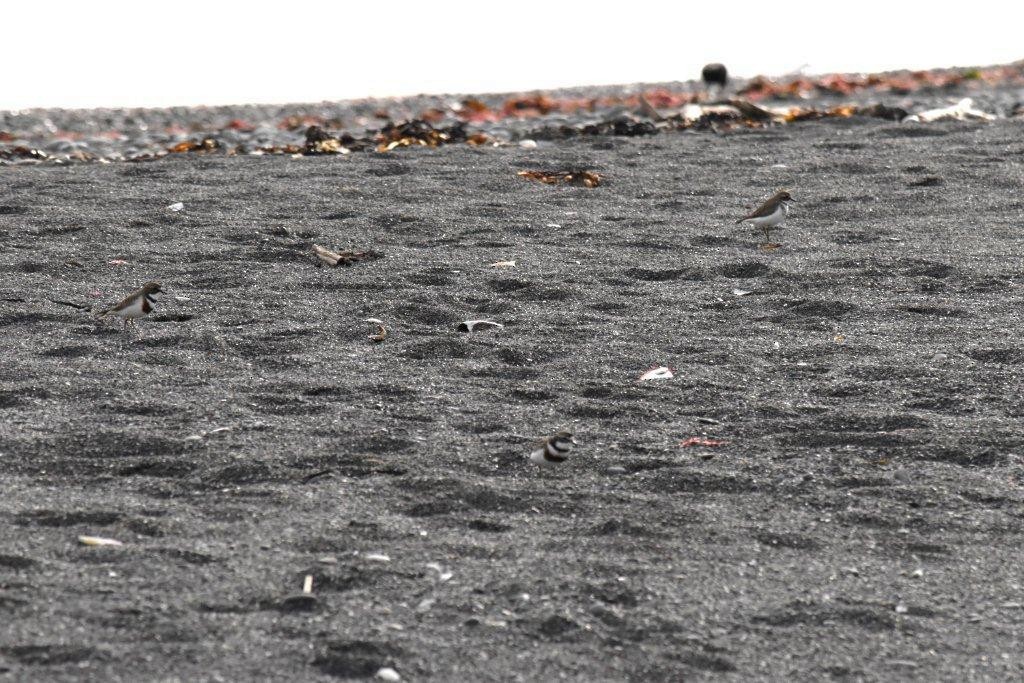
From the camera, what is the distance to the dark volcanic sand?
3053 mm

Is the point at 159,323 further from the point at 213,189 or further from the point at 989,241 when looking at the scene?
the point at 989,241

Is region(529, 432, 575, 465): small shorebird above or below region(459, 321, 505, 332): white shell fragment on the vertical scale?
below

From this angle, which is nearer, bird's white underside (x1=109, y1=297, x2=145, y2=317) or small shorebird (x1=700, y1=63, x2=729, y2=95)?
bird's white underside (x1=109, y1=297, x2=145, y2=317)

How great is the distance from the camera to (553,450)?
13.5ft

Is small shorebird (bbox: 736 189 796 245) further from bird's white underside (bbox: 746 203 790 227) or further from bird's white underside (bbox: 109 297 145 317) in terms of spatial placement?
bird's white underside (bbox: 109 297 145 317)

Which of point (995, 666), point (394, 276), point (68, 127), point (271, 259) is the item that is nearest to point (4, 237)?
point (271, 259)

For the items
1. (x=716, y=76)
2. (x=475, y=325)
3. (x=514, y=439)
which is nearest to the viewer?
(x=514, y=439)

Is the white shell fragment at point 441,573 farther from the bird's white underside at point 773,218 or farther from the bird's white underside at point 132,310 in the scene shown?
the bird's white underside at point 773,218

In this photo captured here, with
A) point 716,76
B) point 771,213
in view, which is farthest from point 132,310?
point 716,76

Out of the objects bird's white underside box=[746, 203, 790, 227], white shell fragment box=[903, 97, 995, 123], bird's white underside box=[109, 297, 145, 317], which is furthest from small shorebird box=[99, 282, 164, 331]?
white shell fragment box=[903, 97, 995, 123]

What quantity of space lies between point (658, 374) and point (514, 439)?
880mm

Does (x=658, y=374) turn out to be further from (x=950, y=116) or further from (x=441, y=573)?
(x=950, y=116)

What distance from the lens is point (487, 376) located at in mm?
5039

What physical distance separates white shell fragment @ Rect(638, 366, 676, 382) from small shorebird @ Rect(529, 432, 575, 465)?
0.90m
